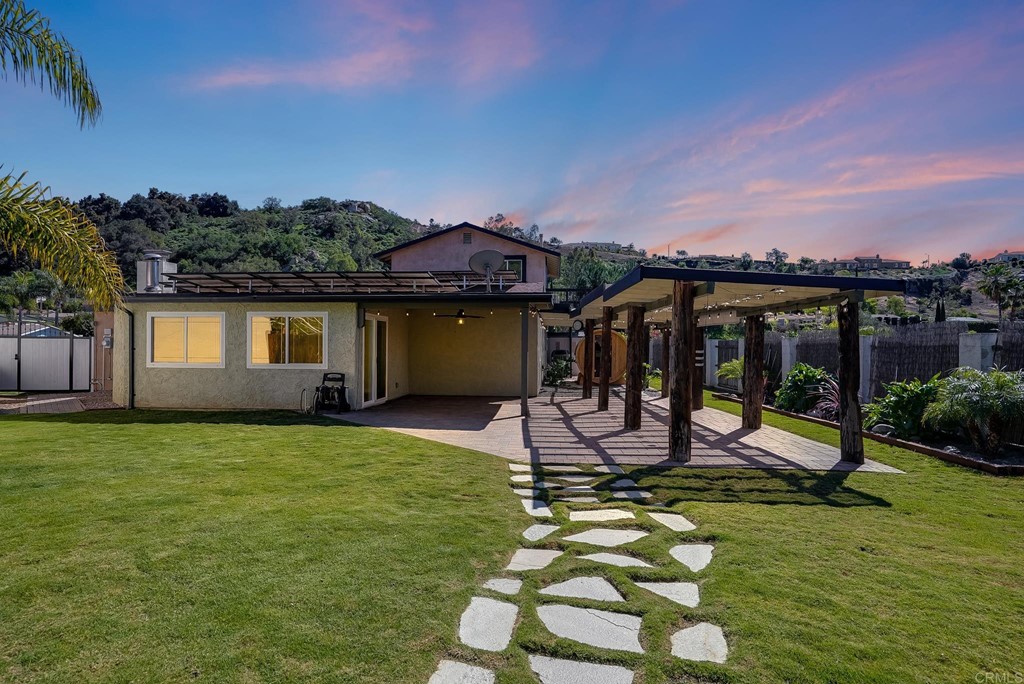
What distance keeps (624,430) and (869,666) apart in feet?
24.4

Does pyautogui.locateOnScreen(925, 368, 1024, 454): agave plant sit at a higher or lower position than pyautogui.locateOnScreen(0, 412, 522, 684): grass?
higher

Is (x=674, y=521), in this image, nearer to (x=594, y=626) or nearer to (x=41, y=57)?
(x=594, y=626)

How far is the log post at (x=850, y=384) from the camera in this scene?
7.09 meters

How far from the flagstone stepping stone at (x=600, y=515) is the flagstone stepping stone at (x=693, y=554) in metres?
0.81

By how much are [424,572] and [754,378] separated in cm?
825

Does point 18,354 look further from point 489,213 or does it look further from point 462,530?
point 489,213

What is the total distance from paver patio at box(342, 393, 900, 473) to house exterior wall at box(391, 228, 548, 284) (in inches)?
314

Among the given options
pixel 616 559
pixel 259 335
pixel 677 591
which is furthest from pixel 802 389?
pixel 259 335

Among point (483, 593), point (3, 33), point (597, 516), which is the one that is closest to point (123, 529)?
point (483, 593)

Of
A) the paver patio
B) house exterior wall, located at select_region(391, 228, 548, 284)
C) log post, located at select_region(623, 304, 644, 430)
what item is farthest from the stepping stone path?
house exterior wall, located at select_region(391, 228, 548, 284)

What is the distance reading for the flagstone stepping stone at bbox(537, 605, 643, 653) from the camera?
2697 millimetres

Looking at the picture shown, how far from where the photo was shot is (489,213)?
3029 inches

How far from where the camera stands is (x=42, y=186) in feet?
21.1

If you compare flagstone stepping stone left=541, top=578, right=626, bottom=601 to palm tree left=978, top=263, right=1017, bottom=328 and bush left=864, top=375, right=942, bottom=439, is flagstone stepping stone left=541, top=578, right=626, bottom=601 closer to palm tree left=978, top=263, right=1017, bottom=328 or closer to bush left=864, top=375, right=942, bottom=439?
bush left=864, top=375, right=942, bottom=439
